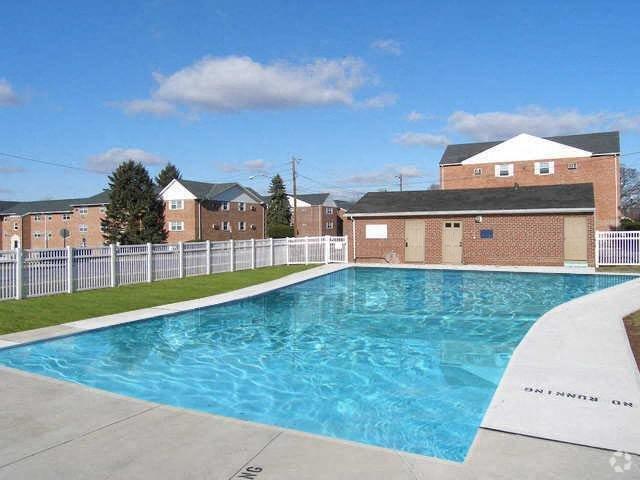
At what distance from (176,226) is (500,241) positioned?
35399 millimetres

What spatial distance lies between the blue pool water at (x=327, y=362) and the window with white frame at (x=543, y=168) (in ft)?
95.2

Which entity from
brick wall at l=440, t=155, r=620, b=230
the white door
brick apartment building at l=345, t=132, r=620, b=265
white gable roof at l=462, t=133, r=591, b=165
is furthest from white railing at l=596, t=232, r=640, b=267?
white gable roof at l=462, t=133, r=591, b=165

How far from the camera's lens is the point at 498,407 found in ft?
18.6

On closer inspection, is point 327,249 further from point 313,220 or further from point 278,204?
point 278,204

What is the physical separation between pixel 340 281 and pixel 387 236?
8459 mm

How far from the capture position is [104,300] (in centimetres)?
1435

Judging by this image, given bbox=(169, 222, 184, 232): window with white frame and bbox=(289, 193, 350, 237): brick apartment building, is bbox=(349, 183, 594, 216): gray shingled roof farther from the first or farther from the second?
bbox=(289, 193, 350, 237): brick apartment building

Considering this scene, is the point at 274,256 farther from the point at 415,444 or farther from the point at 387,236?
the point at 415,444

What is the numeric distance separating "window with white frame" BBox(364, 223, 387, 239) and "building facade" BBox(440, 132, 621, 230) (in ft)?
59.3

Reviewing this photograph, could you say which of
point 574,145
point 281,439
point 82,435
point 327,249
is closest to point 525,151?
point 574,145

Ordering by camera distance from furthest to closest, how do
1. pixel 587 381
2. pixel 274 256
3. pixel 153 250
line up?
pixel 274 256 < pixel 153 250 < pixel 587 381

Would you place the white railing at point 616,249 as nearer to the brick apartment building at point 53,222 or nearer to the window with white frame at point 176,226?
the window with white frame at point 176,226

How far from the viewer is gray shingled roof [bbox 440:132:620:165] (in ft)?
131

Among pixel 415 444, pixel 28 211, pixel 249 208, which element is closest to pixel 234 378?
pixel 415 444
